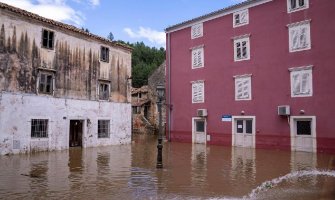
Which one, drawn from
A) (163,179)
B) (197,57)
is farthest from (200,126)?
(163,179)

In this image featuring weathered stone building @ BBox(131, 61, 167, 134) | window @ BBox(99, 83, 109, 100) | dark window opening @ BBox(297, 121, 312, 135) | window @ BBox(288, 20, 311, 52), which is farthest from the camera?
weathered stone building @ BBox(131, 61, 167, 134)

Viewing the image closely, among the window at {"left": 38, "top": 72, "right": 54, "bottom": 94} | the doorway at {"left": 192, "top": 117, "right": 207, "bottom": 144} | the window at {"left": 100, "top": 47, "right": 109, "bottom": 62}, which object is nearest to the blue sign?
the doorway at {"left": 192, "top": 117, "right": 207, "bottom": 144}

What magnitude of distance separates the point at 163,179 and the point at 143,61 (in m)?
54.6

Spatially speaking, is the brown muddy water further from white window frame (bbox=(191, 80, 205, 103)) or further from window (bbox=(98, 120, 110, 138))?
white window frame (bbox=(191, 80, 205, 103))

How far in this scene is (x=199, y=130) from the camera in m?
28.1

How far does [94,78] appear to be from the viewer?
80.0 ft

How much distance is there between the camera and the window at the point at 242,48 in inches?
973

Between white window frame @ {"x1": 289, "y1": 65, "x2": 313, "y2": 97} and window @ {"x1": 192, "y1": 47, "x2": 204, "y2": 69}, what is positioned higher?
window @ {"x1": 192, "y1": 47, "x2": 204, "y2": 69}

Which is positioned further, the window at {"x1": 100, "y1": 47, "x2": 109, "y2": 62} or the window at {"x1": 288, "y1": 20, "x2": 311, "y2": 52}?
the window at {"x1": 100, "y1": 47, "x2": 109, "y2": 62}

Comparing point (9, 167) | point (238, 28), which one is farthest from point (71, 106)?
point (238, 28)

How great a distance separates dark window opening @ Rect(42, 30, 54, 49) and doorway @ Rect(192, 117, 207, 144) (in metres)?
12.9

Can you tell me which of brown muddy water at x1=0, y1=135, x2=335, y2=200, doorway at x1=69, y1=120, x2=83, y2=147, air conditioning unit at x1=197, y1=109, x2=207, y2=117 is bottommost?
brown muddy water at x1=0, y1=135, x2=335, y2=200

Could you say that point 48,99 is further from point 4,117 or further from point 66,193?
point 66,193

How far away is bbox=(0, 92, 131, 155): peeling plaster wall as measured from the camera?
1856cm
